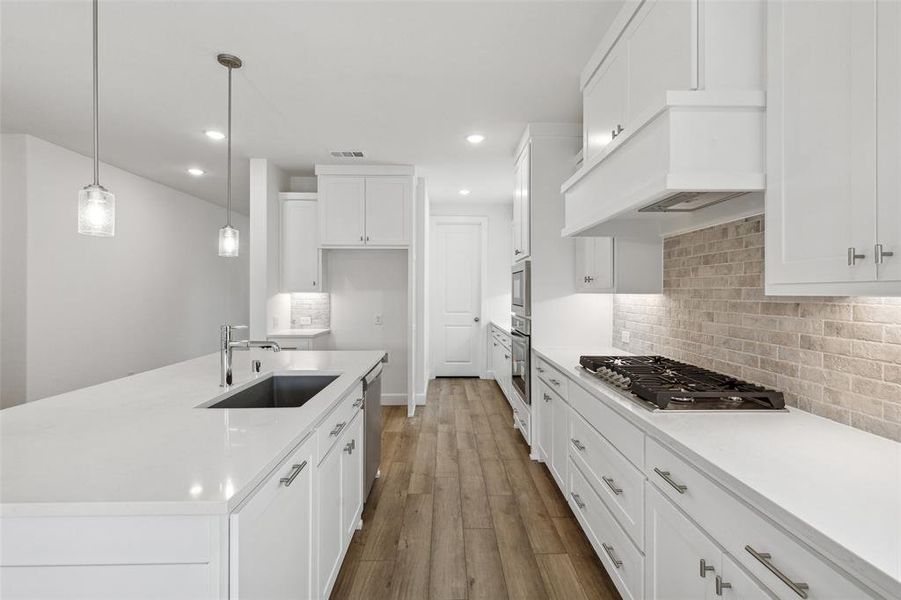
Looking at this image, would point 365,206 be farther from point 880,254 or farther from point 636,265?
point 880,254

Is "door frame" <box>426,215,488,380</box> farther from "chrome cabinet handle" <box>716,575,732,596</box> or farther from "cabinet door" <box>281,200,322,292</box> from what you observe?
"chrome cabinet handle" <box>716,575,732,596</box>

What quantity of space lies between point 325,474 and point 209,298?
248 inches

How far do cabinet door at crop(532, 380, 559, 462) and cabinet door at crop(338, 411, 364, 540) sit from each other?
1250 millimetres

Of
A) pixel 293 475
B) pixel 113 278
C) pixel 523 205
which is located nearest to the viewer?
pixel 293 475

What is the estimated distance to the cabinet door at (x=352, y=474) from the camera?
206 centimetres

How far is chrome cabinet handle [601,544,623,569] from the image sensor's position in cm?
186

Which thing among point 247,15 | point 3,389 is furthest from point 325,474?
point 3,389

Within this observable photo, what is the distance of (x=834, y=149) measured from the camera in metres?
1.15

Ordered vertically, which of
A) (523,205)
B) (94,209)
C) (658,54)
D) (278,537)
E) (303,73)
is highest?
(303,73)

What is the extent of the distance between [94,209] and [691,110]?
211 cm

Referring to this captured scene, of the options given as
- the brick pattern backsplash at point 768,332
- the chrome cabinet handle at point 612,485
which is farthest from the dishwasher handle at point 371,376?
the brick pattern backsplash at point 768,332

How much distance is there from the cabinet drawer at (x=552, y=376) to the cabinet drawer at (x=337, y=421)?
3.90 ft

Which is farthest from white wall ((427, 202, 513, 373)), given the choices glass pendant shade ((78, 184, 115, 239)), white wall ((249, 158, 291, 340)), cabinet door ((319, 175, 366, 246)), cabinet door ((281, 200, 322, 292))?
glass pendant shade ((78, 184, 115, 239))

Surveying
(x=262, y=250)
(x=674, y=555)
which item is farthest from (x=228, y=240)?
(x=674, y=555)
